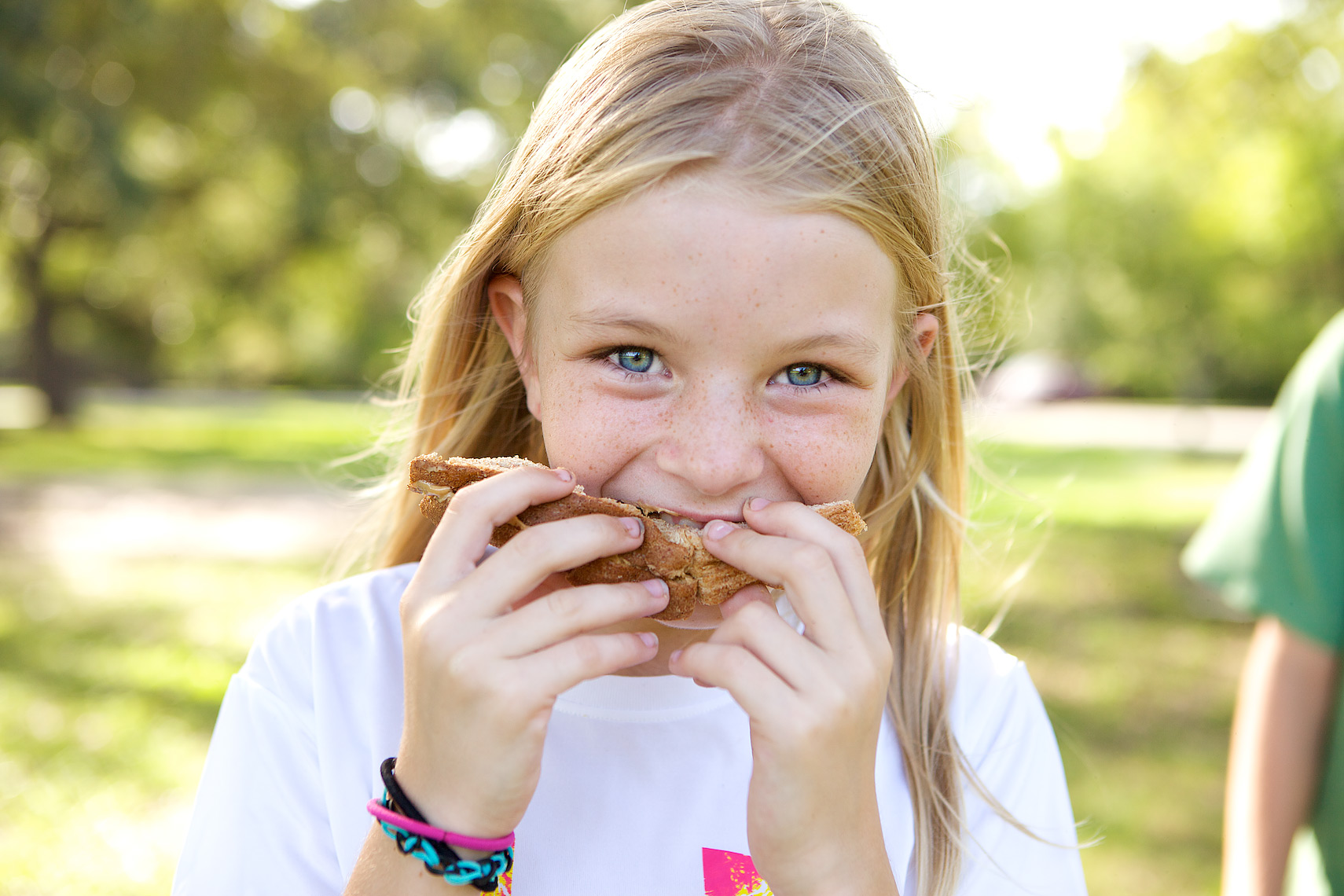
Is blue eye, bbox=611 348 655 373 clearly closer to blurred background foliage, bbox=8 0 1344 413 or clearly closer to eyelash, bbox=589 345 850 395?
eyelash, bbox=589 345 850 395

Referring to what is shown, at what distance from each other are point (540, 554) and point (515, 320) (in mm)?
773

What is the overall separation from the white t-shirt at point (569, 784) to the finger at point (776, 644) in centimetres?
46

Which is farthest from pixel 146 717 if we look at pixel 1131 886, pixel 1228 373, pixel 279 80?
pixel 1228 373

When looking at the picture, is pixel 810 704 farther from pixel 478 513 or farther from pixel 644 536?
pixel 478 513

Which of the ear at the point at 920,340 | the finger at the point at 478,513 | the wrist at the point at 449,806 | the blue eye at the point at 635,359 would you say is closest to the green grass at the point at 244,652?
the ear at the point at 920,340

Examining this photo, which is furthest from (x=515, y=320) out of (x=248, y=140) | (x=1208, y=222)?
(x=248, y=140)

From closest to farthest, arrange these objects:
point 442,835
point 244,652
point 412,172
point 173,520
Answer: point 442,835
point 244,652
point 173,520
point 412,172

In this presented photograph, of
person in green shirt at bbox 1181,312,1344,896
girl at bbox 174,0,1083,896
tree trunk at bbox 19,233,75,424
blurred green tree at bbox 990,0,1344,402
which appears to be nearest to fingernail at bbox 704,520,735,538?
girl at bbox 174,0,1083,896

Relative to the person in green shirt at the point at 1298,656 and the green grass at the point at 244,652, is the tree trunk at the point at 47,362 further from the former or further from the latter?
the person in green shirt at the point at 1298,656

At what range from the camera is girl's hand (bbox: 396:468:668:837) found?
160 cm

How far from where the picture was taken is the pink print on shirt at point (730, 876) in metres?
1.93

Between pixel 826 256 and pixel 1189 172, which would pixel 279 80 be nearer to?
pixel 1189 172

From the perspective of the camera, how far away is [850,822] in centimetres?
169

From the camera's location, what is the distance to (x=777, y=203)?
1.82m
